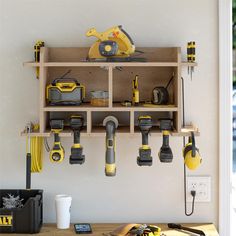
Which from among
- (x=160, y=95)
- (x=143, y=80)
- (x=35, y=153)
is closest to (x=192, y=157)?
(x=160, y=95)

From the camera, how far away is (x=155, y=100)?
2152 mm

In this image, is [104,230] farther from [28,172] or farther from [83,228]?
[28,172]

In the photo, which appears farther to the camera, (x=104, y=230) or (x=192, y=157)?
(x=104, y=230)

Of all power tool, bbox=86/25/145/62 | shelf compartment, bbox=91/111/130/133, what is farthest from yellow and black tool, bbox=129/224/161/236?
power tool, bbox=86/25/145/62

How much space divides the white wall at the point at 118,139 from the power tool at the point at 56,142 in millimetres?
183

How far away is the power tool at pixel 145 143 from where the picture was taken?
2.08 meters

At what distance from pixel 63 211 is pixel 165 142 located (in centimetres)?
50

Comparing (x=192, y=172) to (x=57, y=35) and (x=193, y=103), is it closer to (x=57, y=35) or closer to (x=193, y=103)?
(x=193, y=103)

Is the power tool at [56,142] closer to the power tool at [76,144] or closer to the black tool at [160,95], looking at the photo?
the power tool at [76,144]

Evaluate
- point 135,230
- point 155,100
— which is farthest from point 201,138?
point 135,230

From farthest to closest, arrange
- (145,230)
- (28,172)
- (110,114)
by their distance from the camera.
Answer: (110,114) < (28,172) < (145,230)

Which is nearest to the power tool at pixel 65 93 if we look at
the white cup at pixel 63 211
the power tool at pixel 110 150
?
the power tool at pixel 110 150

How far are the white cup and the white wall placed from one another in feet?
0.34

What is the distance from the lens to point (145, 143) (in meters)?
2.10
